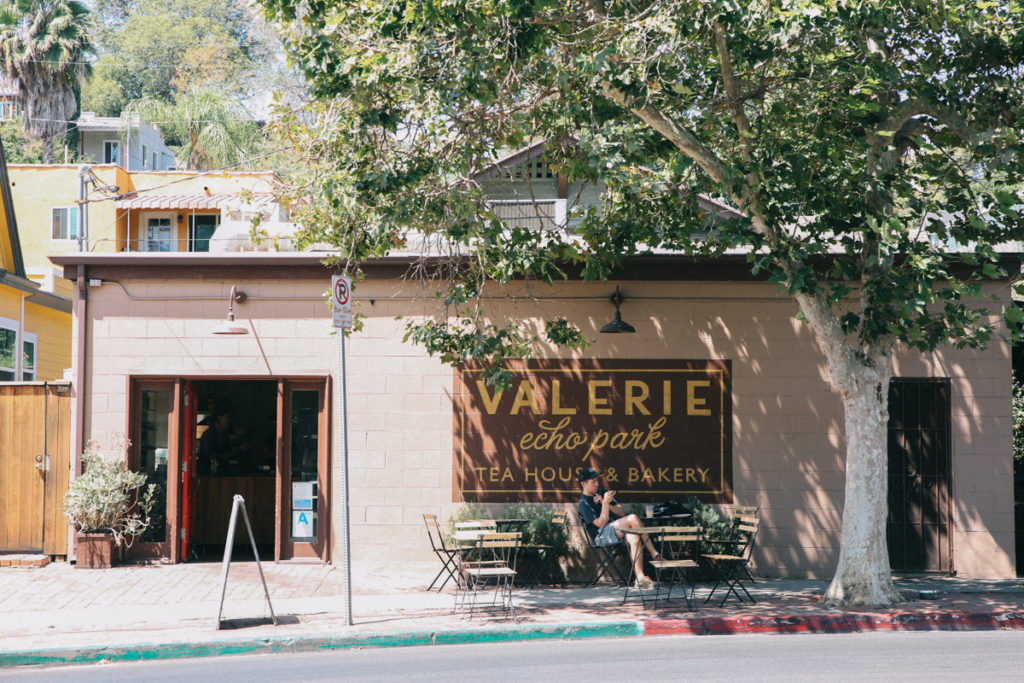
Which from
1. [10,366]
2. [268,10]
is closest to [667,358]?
[268,10]

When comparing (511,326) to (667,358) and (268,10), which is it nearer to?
(667,358)

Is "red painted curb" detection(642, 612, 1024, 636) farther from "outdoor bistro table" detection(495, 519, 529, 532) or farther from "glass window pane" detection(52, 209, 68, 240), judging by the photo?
"glass window pane" detection(52, 209, 68, 240)

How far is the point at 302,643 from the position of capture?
8844 mm

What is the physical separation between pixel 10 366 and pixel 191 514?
26.6 ft

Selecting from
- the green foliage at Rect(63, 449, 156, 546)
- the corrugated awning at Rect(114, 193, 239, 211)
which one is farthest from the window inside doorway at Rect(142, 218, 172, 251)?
the green foliage at Rect(63, 449, 156, 546)

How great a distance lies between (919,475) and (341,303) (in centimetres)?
760

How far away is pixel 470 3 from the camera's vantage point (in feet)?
29.9

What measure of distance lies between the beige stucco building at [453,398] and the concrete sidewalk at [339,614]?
0.88 metres

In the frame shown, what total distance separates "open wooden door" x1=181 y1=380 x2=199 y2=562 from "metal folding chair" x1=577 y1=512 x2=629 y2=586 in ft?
16.7

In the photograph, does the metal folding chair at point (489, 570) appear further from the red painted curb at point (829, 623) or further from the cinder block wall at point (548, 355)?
the red painted curb at point (829, 623)

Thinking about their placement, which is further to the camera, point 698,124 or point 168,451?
point 168,451

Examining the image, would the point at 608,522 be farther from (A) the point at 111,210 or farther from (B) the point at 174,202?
(A) the point at 111,210

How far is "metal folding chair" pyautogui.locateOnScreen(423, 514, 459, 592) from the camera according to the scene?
11141 mm

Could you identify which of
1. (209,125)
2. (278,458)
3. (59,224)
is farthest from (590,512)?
(209,125)
